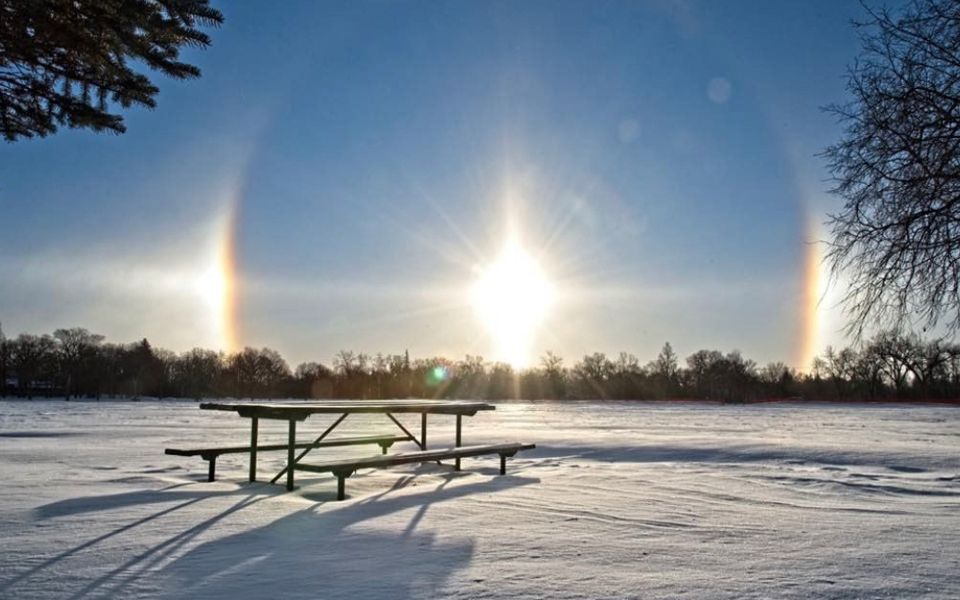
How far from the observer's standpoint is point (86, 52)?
3988 mm

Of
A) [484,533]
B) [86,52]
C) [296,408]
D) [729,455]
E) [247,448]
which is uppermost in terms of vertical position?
[86,52]

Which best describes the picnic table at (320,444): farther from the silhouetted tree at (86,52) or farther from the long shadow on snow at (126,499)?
the silhouetted tree at (86,52)

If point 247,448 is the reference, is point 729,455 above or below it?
below

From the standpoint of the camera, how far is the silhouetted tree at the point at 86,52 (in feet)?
12.0

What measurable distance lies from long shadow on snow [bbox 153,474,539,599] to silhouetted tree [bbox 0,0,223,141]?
9.64 feet

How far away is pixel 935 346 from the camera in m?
6.13

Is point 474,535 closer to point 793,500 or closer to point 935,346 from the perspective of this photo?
point 793,500

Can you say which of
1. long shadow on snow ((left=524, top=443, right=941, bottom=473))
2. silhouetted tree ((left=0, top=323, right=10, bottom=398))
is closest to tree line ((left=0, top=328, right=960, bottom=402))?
silhouetted tree ((left=0, top=323, right=10, bottom=398))

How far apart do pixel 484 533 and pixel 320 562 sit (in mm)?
1419

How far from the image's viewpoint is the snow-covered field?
12.8 ft

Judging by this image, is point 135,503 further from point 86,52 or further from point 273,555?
point 86,52

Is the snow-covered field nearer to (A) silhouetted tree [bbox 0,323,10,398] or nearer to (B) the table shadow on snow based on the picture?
(B) the table shadow on snow

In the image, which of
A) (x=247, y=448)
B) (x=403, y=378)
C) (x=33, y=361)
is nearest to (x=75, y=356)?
(x=33, y=361)

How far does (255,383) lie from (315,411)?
113718 millimetres
